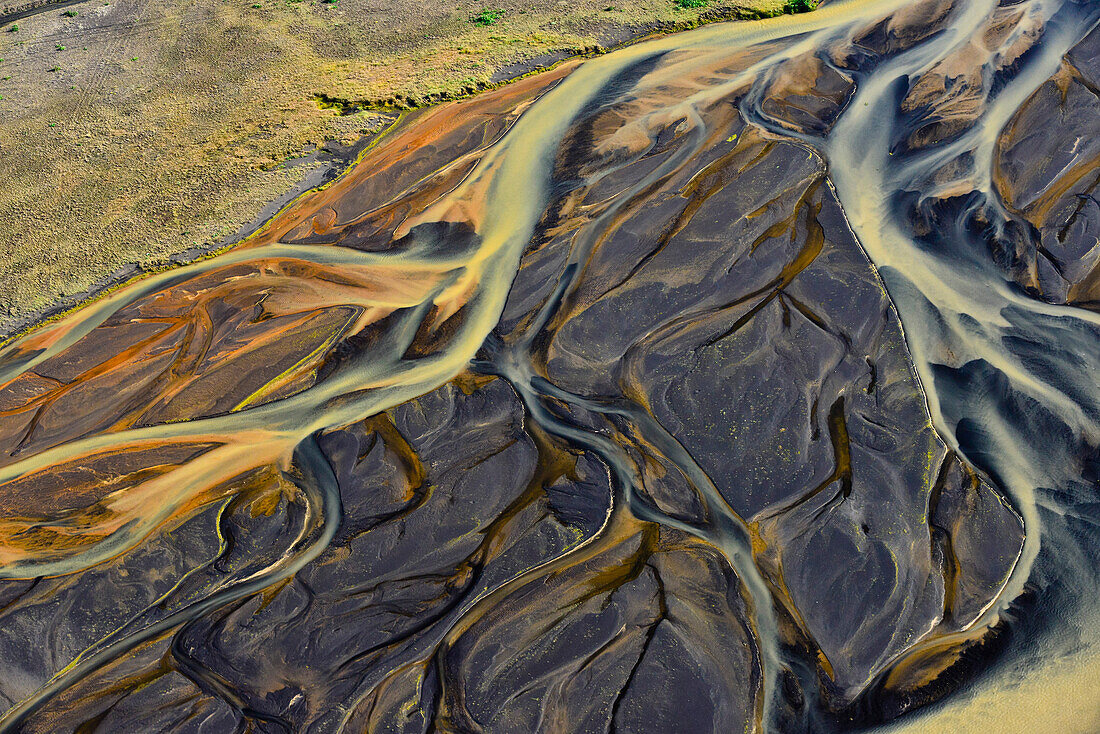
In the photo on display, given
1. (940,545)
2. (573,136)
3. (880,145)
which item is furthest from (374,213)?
(940,545)

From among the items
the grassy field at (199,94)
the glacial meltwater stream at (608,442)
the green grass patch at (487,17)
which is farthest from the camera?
the green grass patch at (487,17)

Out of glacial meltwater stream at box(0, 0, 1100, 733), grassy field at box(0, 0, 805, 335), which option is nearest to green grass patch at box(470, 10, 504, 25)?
grassy field at box(0, 0, 805, 335)

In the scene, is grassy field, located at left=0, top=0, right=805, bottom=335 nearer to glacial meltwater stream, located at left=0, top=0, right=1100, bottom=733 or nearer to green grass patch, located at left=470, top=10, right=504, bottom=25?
green grass patch, located at left=470, top=10, right=504, bottom=25

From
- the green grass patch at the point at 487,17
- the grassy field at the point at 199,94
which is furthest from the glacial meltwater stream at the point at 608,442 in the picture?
the green grass patch at the point at 487,17

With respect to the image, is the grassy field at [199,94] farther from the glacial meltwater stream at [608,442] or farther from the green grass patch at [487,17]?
the glacial meltwater stream at [608,442]

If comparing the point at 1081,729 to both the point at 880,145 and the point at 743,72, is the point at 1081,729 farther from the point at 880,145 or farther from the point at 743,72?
the point at 743,72

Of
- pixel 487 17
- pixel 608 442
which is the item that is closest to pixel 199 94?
pixel 487 17

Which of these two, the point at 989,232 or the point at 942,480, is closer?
the point at 942,480
